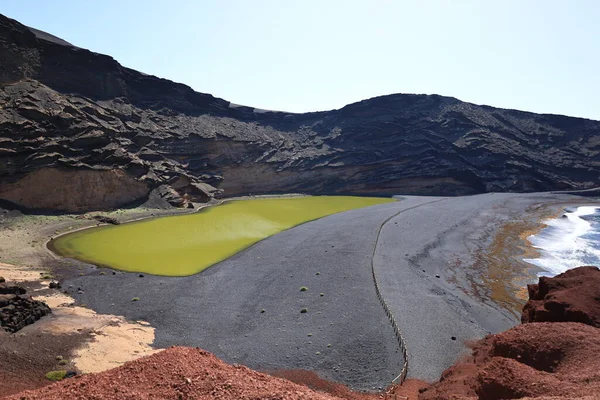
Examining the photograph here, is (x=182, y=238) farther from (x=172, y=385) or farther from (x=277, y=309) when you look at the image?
(x=172, y=385)

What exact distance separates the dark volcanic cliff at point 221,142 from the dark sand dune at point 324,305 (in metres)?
23.2

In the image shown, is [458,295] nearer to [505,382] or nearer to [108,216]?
[505,382]

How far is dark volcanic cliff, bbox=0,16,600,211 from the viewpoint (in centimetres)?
4250

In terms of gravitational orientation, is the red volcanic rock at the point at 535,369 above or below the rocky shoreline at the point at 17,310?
above

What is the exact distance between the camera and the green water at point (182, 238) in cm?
2805

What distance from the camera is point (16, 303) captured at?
17312 mm

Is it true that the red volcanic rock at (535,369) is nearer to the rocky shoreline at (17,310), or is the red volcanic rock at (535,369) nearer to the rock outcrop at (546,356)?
the rock outcrop at (546,356)

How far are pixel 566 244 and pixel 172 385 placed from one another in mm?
38976

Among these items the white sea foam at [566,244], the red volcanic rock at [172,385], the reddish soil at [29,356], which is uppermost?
the red volcanic rock at [172,385]

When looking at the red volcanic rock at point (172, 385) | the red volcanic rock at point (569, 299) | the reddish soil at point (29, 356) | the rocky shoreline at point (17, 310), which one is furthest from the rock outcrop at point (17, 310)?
the red volcanic rock at point (569, 299)

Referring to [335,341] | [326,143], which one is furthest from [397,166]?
A: [335,341]

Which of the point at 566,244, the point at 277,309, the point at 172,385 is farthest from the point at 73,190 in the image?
the point at 566,244

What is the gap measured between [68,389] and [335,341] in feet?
35.1

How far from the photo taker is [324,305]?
65.2 feet
